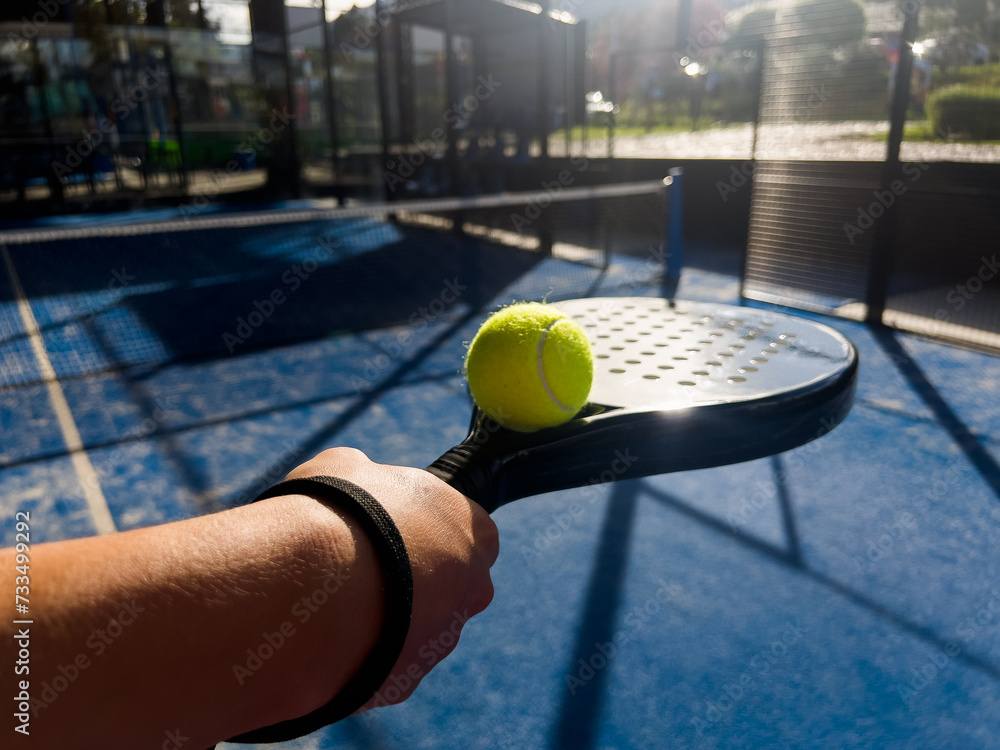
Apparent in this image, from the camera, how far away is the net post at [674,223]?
7305 mm

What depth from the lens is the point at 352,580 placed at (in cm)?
64

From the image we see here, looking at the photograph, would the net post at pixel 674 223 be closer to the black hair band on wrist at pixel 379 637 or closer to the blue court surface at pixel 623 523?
the blue court surface at pixel 623 523

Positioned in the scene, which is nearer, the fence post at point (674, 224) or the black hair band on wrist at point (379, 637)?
the black hair band on wrist at point (379, 637)

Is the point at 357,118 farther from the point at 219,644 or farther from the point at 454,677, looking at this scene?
the point at 219,644

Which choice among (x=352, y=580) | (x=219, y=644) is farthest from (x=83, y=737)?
(x=352, y=580)

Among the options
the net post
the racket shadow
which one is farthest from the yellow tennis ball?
the net post

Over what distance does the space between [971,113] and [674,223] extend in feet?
12.5

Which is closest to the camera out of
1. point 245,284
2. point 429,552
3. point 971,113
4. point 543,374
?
point 429,552

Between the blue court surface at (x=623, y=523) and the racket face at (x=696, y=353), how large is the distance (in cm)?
109

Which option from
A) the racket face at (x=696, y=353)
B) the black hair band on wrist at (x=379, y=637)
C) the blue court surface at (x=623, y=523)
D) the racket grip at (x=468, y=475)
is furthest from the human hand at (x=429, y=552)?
the blue court surface at (x=623, y=523)

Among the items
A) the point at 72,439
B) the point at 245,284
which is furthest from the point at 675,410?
the point at 245,284

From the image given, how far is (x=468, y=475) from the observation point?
1.05m

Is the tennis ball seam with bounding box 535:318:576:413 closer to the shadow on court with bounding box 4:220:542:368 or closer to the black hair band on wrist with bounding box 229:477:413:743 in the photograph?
the black hair band on wrist with bounding box 229:477:413:743

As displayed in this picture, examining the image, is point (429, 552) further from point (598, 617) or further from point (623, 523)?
point (623, 523)
